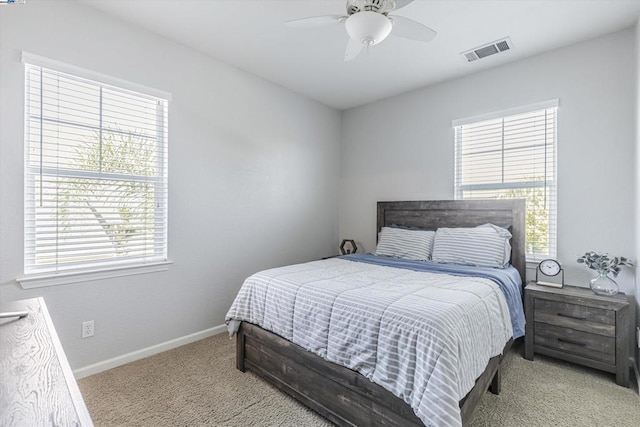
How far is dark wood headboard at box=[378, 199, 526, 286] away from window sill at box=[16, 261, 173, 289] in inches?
99.7

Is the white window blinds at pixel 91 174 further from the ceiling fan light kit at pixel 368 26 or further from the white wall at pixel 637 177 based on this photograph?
the white wall at pixel 637 177

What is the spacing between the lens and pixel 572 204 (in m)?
2.77

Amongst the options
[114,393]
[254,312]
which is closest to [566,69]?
[254,312]

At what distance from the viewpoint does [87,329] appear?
7.66 ft

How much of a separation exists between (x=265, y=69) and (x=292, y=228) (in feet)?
5.95

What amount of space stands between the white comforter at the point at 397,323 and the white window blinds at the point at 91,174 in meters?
1.12

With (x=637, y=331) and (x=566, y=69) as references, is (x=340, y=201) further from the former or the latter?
(x=637, y=331)

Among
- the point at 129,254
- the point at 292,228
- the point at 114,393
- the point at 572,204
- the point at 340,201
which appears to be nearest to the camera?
the point at 114,393

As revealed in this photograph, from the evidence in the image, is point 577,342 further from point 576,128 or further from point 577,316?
point 576,128

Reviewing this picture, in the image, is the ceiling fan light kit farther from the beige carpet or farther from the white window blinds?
the beige carpet

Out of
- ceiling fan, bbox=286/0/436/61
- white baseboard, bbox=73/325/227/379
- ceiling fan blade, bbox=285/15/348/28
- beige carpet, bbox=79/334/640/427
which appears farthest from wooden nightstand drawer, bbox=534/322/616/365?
white baseboard, bbox=73/325/227/379

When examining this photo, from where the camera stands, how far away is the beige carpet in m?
1.85

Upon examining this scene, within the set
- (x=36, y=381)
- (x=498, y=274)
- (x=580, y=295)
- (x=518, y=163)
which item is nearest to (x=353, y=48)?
(x=498, y=274)

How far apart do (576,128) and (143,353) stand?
4.17 metres
